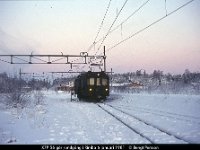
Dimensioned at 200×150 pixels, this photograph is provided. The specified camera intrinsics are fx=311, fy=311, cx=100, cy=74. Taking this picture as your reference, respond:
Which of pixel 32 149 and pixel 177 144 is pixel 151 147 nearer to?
pixel 177 144

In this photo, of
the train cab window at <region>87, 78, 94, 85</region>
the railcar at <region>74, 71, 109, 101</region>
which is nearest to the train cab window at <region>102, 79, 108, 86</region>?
the railcar at <region>74, 71, 109, 101</region>

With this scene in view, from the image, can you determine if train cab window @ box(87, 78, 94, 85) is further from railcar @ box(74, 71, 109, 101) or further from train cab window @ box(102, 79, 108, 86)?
train cab window @ box(102, 79, 108, 86)

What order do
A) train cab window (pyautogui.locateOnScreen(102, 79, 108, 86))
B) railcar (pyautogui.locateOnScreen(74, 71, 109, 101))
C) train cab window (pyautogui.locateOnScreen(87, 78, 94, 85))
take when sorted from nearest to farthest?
railcar (pyautogui.locateOnScreen(74, 71, 109, 101)), train cab window (pyautogui.locateOnScreen(87, 78, 94, 85)), train cab window (pyautogui.locateOnScreen(102, 79, 108, 86))

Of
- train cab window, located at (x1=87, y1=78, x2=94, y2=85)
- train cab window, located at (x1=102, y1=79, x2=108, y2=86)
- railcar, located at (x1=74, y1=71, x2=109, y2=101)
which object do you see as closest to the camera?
railcar, located at (x1=74, y1=71, x2=109, y2=101)

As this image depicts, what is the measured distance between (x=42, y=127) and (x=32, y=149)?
501 centimetres

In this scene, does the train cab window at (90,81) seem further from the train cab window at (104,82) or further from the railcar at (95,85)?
the train cab window at (104,82)

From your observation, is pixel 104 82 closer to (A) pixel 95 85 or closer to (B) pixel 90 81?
(A) pixel 95 85

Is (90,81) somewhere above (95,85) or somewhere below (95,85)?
above

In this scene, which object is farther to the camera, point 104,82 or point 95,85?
point 104,82

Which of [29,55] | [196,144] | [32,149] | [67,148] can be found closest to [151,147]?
[196,144]

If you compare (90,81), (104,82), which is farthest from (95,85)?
(104,82)

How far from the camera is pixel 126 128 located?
13.2 metres

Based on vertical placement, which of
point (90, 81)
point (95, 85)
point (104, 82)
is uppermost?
point (90, 81)

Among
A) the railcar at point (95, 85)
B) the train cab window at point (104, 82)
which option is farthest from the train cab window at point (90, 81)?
the train cab window at point (104, 82)
